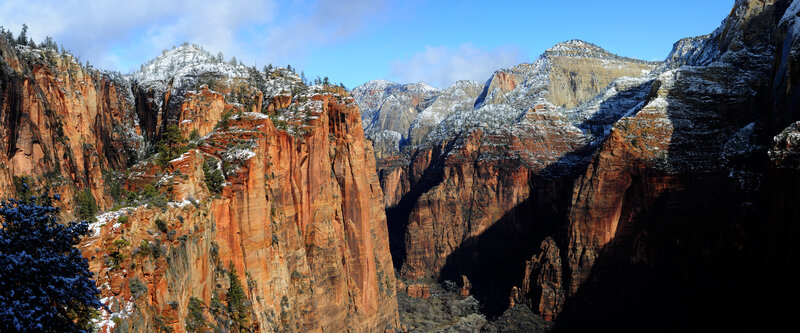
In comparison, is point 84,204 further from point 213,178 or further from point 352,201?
Result: point 352,201

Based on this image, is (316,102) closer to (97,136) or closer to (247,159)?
(247,159)

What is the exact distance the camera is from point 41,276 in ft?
56.1

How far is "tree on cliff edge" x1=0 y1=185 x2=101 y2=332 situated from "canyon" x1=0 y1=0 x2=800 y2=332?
1.64 meters

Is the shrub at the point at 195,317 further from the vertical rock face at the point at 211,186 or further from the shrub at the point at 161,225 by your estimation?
the shrub at the point at 161,225

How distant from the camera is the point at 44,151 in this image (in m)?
48.7

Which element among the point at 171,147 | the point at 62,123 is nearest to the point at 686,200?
the point at 171,147

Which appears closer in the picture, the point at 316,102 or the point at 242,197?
the point at 242,197

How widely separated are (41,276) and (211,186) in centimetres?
2032

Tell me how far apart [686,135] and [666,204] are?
1252 centimetres

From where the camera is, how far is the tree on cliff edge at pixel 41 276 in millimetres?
16172

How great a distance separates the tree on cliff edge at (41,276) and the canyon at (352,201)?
1636 millimetres

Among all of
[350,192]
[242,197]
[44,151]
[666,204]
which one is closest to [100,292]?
[242,197]

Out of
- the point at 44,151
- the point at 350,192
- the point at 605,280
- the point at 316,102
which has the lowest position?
the point at 605,280

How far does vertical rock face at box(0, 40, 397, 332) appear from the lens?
25141 mm
